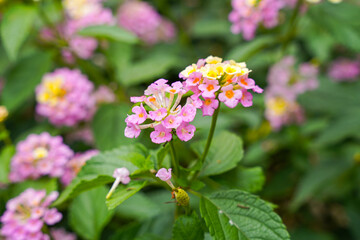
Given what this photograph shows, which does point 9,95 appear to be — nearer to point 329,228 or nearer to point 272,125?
point 272,125

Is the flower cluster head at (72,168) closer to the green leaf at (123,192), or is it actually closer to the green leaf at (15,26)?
the green leaf at (15,26)

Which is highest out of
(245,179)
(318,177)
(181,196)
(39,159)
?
(181,196)

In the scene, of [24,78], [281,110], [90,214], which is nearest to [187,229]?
[90,214]

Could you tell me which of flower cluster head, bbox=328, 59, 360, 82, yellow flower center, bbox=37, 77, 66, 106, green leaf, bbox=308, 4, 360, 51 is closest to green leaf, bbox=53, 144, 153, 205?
yellow flower center, bbox=37, 77, 66, 106

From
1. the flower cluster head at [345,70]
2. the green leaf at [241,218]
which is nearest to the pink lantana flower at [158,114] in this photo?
the green leaf at [241,218]

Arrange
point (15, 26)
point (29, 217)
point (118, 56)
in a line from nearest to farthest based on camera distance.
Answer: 1. point (29, 217)
2. point (15, 26)
3. point (118, 56)

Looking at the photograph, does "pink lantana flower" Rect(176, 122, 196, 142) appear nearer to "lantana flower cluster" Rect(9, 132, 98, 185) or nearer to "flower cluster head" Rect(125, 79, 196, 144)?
"flower cluster head" Rect(125, 79, 196, 144)

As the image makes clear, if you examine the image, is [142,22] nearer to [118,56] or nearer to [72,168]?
[118,56]
